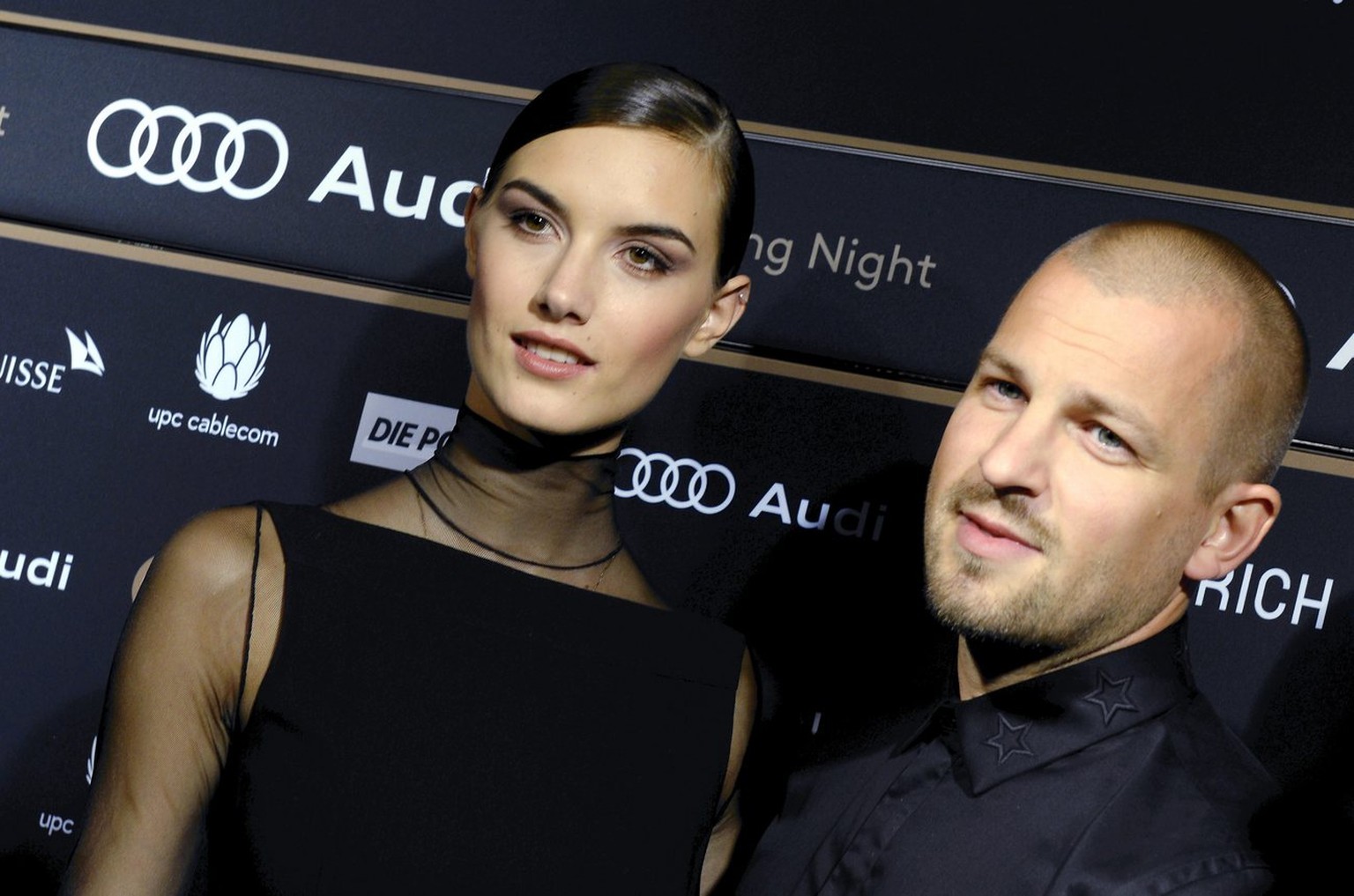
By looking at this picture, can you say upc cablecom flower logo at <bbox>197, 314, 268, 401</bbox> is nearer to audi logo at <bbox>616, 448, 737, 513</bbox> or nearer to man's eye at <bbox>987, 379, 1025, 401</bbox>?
audi logo at <bbox>616, 448, 737, 513</bbox>

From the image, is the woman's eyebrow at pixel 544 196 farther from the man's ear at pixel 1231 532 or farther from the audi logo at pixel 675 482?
the man's ear at pixel 1231 532

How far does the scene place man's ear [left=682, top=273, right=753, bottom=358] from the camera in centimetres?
193

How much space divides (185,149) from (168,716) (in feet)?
4.39

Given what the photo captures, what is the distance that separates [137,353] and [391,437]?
489mm

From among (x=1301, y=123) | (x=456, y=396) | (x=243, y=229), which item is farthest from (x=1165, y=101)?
(x=243, y=229)

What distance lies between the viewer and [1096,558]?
5.43 ft

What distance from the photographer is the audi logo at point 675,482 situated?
2420 mm

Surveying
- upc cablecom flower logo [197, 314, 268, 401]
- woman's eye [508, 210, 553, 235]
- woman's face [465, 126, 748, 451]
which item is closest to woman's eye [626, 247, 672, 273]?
woman's face [465, 126, 748, 451]

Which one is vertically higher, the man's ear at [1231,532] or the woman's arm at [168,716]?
the man's ear at [1231,532]

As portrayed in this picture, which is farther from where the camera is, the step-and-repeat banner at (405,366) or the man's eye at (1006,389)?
the step-and-repeat banner at (405,366)

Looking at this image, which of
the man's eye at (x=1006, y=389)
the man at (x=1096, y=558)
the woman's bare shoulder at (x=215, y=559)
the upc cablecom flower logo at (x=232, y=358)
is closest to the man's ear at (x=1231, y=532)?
the man at (x=1096, y=558)

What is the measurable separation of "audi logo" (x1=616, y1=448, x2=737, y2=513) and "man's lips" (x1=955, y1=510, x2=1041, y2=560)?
2.38 ft

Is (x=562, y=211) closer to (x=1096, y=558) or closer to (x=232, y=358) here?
(x=1096, y=558)

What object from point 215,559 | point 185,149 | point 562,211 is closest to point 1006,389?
point 562,211
